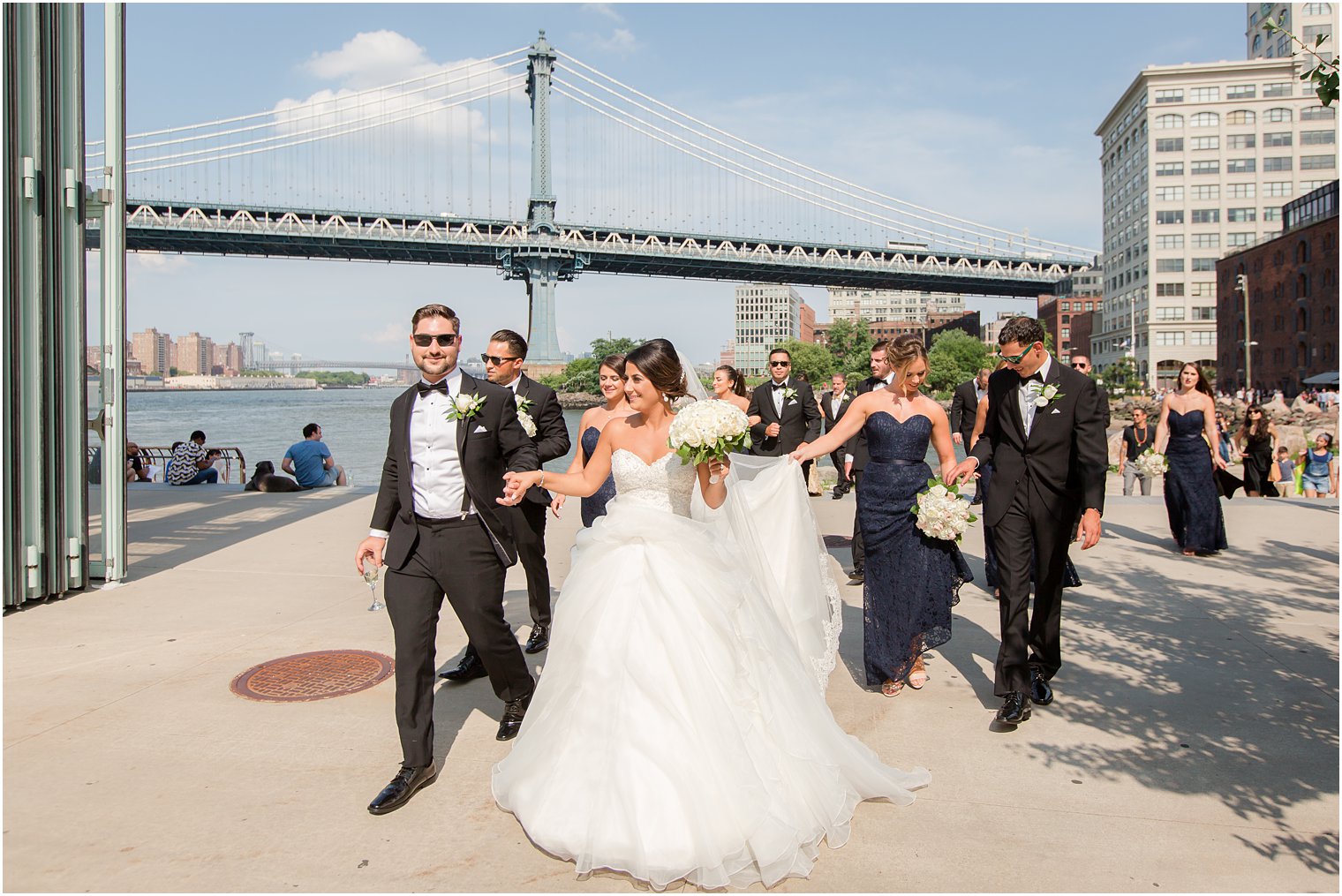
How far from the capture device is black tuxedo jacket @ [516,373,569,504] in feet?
20.0

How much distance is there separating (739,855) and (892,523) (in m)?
2.56

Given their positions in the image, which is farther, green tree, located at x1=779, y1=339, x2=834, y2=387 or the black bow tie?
green tree, located at x1=779, y1=339, x2=834, y2=387

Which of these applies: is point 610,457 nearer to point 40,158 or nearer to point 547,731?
point 547,731

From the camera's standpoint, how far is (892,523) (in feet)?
17.6

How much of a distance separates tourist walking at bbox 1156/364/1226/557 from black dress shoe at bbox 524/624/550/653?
21.8 ft

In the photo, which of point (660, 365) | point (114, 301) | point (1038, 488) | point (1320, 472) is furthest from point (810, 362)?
point (660, 365)

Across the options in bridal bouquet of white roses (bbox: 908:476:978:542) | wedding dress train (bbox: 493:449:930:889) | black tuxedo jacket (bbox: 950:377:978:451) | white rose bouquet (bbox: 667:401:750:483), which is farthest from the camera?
black tuxedo jacket (bbox: 950:377:978:451)

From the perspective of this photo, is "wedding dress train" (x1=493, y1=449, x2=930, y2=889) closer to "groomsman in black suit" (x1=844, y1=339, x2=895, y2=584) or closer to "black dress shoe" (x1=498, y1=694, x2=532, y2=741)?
"black dress shoe" (x1=498, y1=694, x2=532, y2=741)

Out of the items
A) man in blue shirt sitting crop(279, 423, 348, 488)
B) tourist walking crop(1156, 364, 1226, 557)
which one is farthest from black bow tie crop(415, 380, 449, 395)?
man in blue shirt sitting crop(279, 423, 348, 488)

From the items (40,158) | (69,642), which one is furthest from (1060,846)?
(40,158)

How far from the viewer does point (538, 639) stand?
6184 millimetres

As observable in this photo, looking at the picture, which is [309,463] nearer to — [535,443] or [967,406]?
[535,443]

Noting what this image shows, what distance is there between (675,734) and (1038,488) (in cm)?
264

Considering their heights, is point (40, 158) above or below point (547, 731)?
above
